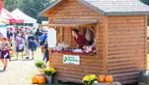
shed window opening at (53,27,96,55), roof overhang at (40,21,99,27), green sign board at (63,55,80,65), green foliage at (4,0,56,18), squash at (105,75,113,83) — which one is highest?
roof overhang at (40,21,99,27)

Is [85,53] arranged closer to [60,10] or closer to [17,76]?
[60,10]

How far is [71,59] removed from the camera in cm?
1412

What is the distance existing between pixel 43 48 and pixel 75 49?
5.96 m

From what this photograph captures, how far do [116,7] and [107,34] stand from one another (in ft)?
3.62

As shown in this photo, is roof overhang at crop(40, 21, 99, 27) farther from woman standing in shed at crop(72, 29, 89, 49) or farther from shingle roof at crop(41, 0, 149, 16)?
shingle roof at crop(41, 0, 149, 16)

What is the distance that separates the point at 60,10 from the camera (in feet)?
48.1

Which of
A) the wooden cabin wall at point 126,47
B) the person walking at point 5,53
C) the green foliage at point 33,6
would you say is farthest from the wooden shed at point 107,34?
the green foliage at point 33,6

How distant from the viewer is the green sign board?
45.5 feet

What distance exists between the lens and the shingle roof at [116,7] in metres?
12.9

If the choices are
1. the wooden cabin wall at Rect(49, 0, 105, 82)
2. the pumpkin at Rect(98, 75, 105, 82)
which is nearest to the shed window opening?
the wooden cabin wall at Rect(49, 0, 105, 82)

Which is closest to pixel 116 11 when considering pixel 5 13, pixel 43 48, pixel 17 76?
pixel 17 76

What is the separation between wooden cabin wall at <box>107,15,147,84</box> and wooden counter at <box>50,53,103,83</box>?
0.46 meters

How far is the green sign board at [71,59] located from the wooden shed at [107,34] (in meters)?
0.14

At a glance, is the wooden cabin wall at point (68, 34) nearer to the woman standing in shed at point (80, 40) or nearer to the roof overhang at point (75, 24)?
the roof overhang at point (75, 24)
